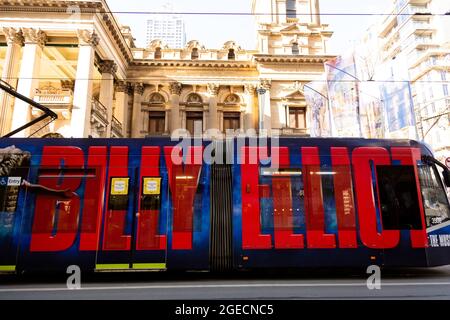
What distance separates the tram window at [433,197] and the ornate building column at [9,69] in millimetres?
23537

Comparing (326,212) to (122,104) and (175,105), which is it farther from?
(122,104)

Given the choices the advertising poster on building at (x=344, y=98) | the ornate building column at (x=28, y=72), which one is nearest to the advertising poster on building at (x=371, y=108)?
the advertising poster on building at (x=344, y=98)

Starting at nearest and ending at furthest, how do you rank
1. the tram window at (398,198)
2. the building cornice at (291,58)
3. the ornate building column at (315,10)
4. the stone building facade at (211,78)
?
the tram window at (398,198) → the stone building facade at (211,78) → the building cornice at (291,58) → the ornate building column at (315,10)

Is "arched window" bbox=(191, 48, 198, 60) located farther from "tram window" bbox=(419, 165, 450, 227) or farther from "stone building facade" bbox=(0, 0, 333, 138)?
"tram window" bbox=(419, 165, 450, 227)

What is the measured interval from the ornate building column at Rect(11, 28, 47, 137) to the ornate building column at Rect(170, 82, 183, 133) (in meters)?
11.3

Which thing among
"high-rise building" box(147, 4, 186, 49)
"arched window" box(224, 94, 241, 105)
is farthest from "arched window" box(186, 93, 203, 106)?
"high-rise building" box(147, 4, 186, 49)

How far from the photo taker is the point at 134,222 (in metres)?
7.86

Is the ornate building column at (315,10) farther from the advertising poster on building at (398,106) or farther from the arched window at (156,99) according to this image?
the arched window at (156,99)

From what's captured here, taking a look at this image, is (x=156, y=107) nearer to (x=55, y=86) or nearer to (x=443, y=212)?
(x=55, y=86)

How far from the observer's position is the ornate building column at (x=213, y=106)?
3106 cm
